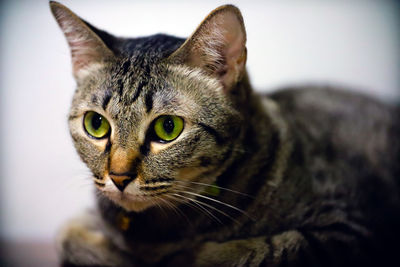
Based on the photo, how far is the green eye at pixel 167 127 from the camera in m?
0.92

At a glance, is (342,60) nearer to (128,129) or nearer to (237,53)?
(237,53)

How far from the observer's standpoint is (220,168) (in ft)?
3.30

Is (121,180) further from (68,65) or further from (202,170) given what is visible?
(68,65)

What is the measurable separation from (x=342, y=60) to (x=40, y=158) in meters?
1.67

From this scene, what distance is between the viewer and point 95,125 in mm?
984

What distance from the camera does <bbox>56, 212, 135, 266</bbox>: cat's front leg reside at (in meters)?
1.13

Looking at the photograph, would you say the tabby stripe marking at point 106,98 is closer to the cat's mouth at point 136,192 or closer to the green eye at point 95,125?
the green eye at point 95,125

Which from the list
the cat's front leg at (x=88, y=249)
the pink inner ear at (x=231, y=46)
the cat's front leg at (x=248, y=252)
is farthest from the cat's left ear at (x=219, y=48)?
the cat's front leg at (x=88, y=249)

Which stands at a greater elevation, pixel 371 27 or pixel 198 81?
pixel 371 27

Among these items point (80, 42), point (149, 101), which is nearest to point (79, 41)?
point (80, 42)

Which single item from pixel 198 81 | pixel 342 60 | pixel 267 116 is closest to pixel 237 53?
pixel 198 81

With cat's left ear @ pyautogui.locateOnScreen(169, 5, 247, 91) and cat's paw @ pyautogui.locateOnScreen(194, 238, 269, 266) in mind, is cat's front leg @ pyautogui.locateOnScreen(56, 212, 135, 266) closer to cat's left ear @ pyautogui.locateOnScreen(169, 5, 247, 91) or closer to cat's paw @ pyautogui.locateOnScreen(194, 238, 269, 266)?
cat's paw @ pyautogui.locateOnScreen(194, 238, 269, 266)

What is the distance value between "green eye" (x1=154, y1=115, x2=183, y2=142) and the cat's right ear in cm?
27

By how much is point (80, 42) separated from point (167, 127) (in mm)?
402
